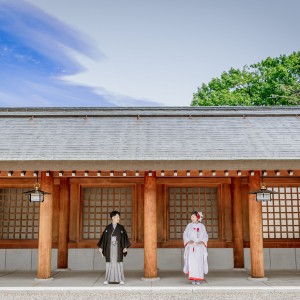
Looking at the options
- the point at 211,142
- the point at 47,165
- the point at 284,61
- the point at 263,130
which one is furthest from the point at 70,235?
the point at 284,61

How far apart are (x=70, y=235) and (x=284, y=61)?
23.6 metres

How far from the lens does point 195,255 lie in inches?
339

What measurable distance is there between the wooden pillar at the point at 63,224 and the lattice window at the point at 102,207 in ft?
1.69

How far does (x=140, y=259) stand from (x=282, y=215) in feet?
14.9

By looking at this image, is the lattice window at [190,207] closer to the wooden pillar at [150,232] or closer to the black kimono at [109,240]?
the wooden pillar at [150,232]

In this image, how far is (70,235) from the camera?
10812mm

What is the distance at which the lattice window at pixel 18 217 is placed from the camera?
10914mm

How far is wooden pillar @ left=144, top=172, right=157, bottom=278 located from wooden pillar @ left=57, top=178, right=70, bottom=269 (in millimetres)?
3054

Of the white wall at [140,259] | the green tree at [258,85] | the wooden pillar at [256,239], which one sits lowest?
the white wall at [140,259]

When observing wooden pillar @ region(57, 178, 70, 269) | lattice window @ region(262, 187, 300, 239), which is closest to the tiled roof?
wooden pillar @ region(57, 178, 70, 269)

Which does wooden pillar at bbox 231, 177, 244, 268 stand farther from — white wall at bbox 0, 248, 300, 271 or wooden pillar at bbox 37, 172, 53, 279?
wooden pillar at bbox 37, 172, 53, 279

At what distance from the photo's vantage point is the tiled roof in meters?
8.59

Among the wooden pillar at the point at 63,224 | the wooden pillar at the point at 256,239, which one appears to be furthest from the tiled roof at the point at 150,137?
the wooden pillar at the point at 63,224

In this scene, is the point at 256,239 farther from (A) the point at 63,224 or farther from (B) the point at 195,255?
(A) the point at 63,224
